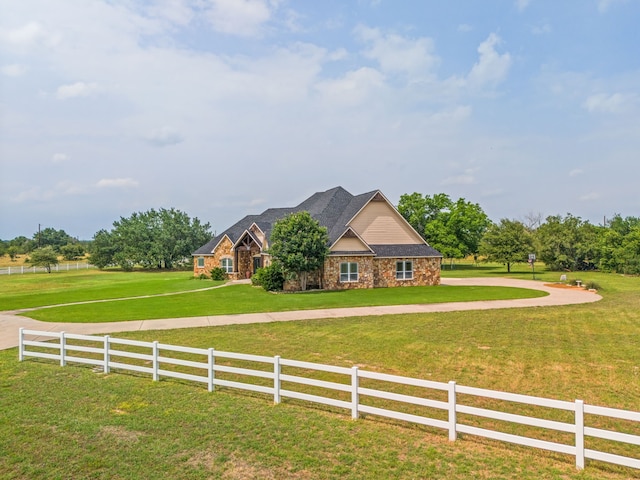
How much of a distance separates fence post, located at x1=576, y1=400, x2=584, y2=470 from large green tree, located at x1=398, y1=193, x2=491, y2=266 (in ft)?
185

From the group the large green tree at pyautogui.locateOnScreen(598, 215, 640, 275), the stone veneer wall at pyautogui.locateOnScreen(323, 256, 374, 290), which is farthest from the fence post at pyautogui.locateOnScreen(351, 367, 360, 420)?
the large green tree at pyautogui.locateOnScreen(598, 215, 640, 275)

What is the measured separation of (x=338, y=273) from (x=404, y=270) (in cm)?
630

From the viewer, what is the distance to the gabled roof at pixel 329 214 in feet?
119

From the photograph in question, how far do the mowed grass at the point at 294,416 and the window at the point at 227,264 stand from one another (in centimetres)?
2868

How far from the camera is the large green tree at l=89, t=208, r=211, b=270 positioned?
217ft

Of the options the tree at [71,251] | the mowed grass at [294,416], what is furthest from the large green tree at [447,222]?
the tree at [71,251]

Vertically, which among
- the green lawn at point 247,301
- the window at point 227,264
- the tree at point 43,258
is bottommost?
the green lawn at point 247,301

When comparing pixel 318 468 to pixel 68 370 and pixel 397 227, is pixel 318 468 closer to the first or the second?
pixel 68 370

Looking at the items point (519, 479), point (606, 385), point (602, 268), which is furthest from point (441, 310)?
point (602, 268)

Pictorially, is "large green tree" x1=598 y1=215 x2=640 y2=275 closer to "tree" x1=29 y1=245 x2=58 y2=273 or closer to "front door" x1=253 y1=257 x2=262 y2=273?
"front door" x1=253 y1=257 x2=262 y2=273

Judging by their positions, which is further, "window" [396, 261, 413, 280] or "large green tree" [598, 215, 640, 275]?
"large green tree" [598, 215, 640, 275]

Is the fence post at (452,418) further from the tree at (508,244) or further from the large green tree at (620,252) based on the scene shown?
the tree at (508,244)

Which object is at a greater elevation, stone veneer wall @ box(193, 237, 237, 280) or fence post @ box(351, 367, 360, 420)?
stone veneer wall @ box(193, 237, 237, 280)

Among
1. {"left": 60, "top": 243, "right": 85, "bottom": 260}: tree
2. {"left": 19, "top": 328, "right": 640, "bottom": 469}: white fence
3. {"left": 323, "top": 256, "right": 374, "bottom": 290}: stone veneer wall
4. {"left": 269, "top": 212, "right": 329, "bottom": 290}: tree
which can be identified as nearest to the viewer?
{"left": 19, "top": 328, "right": 640, "bottom": 469}: white fence
